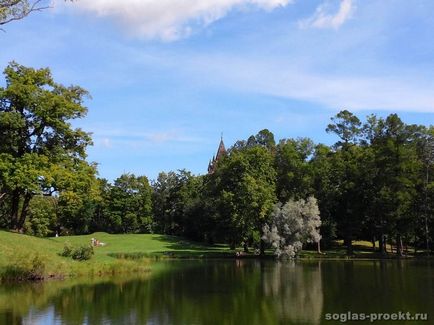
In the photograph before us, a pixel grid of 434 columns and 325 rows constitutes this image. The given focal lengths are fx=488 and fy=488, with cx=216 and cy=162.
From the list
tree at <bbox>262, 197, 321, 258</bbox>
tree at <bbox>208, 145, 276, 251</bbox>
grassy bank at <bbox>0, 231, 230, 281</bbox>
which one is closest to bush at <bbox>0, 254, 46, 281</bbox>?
grassy bank at <bbox>0, 231, 230, 281</bbox>

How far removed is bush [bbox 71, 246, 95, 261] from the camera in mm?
35078

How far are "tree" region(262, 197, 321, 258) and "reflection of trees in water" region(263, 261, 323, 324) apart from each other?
2315cm

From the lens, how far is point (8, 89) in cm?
3934

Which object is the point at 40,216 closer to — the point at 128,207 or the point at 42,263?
the point at 128,207

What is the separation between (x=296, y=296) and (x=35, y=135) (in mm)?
28740

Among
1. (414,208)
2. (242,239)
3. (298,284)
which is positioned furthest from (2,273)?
(414,208)

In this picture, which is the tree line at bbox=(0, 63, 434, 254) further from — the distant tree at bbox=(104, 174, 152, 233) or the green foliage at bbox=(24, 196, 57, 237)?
the distant tree at bbox=(104, 174, 152, 233)

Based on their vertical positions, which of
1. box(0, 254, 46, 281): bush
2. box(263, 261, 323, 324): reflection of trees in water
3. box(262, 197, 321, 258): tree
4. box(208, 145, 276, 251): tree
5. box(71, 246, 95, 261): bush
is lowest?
box(263, 261, 323, 324): reflection of trees in water

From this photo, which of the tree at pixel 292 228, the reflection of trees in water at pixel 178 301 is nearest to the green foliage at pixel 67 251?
the reflection of trees in water at pixel 178 301

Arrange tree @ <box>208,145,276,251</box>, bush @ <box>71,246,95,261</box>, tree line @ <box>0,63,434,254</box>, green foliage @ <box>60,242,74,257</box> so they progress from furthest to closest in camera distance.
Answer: tree @ <box>208,145,276,251</box> < tree line @ <box>0,63,434,254</box> < bush @ <box>71,246,95,261</box> < green foliage @ <box>60,242,74,257</box>

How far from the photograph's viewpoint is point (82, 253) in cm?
3534

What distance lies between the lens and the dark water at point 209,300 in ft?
56.7

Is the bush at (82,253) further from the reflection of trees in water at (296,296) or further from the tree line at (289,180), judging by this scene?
the reflection of trees in water at (296,296)

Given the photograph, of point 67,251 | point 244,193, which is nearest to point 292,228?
point 244,193
